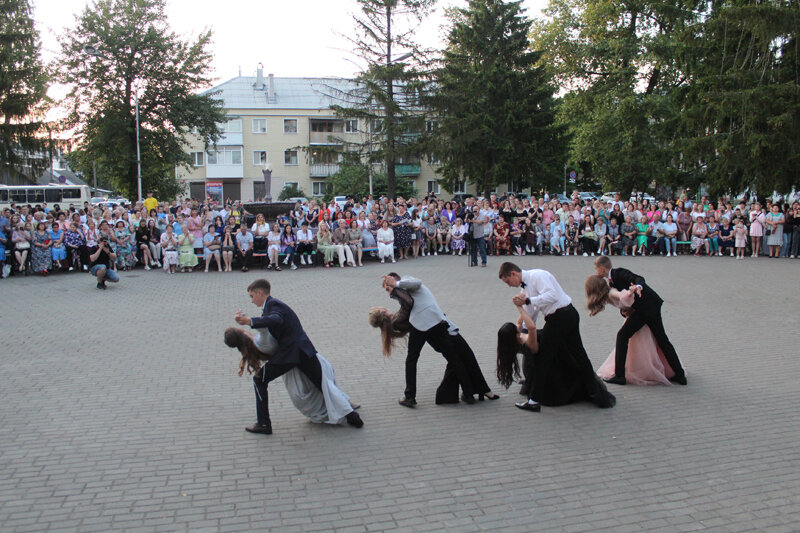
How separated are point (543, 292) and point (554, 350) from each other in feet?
2.18

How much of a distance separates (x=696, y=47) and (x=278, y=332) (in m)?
26.6

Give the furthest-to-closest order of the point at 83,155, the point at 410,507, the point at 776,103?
the point at 83,155, the point at 776,103, the point at 410,507

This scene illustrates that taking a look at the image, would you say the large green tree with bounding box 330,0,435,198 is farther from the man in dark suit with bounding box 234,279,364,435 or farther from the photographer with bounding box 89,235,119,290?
the man in dark suit with bounding box 234,279,364,435

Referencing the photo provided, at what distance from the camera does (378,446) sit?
5984mm

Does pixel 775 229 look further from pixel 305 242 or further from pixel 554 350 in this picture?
pixel 554 350

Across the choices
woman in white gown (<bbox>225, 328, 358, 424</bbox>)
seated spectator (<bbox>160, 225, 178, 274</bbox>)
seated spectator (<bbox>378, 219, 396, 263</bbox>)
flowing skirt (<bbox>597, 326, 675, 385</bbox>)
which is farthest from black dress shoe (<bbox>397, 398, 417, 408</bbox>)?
seated spectator (<bbox>378, 219, 396, 263</bbox>)

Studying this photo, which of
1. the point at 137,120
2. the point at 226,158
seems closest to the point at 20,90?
the point at 137,120

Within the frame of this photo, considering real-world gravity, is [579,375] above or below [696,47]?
below

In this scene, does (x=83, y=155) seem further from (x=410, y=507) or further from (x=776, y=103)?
(x=410, y=507)

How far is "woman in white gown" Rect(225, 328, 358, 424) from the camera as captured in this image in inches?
248

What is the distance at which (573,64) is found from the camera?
133 feet

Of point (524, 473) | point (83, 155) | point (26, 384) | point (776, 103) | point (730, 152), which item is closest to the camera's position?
point (524, 473)

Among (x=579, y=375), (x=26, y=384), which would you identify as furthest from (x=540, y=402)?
(x=26, y=384)

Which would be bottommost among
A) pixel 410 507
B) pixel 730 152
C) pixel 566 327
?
pixel 410 507
